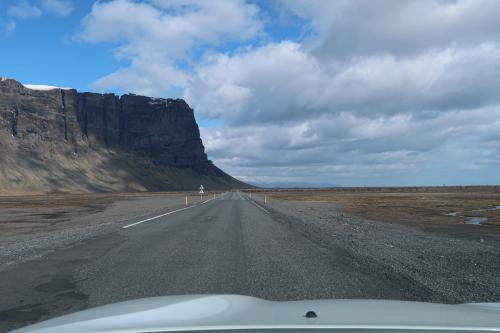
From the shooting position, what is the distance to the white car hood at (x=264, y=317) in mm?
3182

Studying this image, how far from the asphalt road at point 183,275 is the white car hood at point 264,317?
305cm

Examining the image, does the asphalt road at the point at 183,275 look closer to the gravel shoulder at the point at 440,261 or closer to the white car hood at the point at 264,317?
the gravel shoulder at the point at 440,261

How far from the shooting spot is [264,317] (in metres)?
3.47

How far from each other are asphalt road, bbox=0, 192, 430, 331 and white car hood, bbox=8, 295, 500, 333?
3.05 m

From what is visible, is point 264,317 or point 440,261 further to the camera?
point 440,261

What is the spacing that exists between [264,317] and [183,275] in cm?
584

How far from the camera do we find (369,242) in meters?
Result: 15.6

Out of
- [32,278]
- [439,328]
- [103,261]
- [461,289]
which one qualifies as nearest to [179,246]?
[103,261]

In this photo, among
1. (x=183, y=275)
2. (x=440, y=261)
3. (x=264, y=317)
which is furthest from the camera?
(x=440, y=261)

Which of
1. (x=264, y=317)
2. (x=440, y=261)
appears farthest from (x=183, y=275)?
(x=440, y=261)

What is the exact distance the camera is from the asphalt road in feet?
24.2

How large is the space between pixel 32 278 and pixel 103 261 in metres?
1.94

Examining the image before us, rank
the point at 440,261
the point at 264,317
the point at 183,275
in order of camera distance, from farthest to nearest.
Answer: the point at 440,261 < the point at 183,275 < the point at 264,317

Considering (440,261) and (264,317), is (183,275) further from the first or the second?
(440,261)
